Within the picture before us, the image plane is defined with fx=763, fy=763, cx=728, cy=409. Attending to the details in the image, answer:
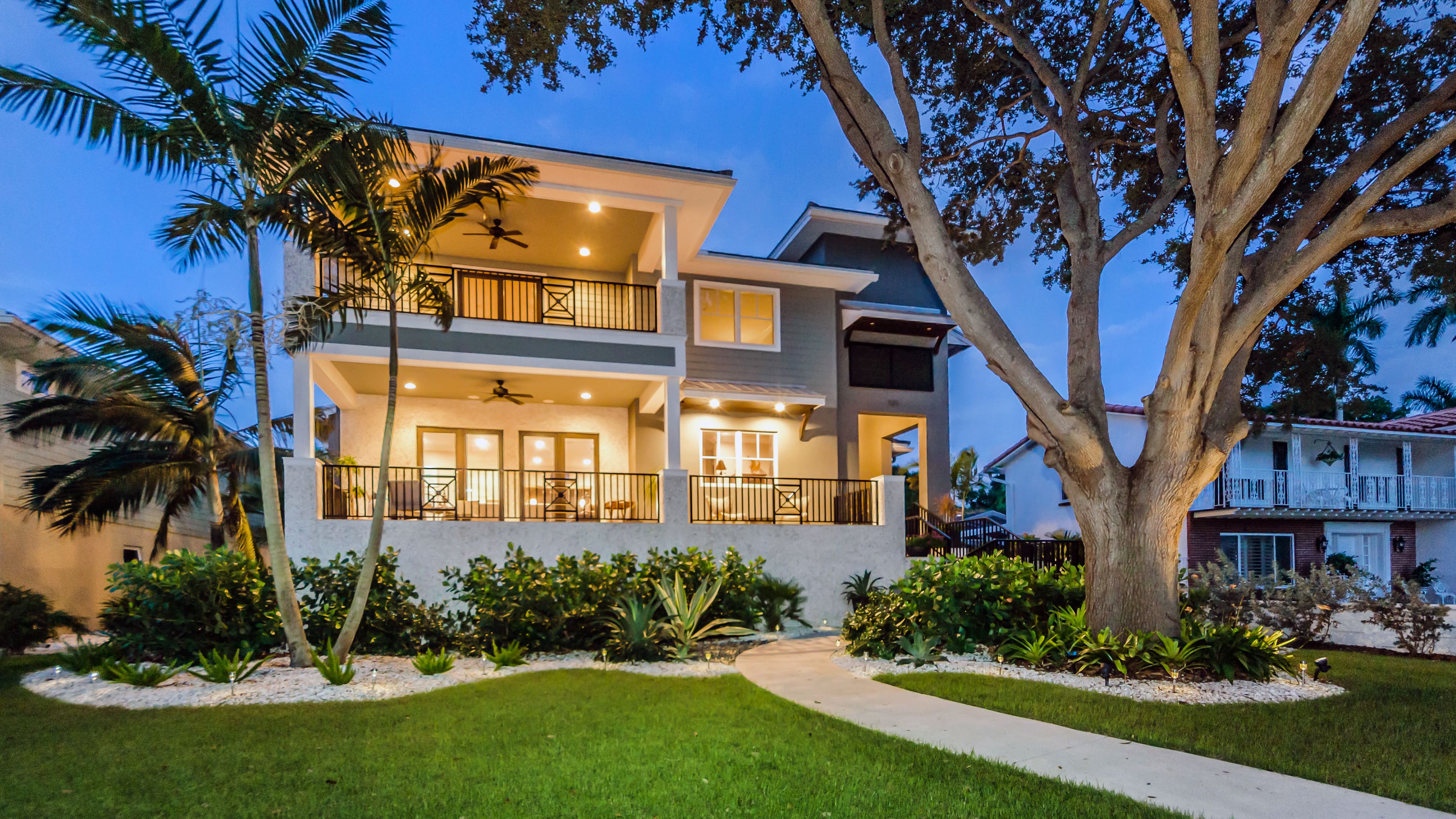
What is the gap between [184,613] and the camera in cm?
848

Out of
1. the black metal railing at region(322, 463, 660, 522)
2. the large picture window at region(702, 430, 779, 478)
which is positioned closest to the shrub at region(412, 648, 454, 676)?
the black metal railing at region(322, 463, 660, 522)

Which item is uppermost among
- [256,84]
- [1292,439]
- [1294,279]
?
[256,84]

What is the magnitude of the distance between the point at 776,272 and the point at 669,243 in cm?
354

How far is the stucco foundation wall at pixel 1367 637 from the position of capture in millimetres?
10414

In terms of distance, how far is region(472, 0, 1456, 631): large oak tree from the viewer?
23.0ft

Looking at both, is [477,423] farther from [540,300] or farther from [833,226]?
[833,226]

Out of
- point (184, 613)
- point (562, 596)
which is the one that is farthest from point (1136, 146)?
point (184, 613)

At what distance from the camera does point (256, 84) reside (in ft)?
23.6

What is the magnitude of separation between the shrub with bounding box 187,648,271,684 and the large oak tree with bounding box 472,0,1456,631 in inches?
281

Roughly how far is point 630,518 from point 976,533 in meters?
8.11

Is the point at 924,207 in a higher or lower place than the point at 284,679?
higher

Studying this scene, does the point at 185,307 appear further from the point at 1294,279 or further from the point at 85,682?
the point at 1294,279

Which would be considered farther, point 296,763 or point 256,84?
point 256,84

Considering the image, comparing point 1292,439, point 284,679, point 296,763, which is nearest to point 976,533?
point 1292,439
